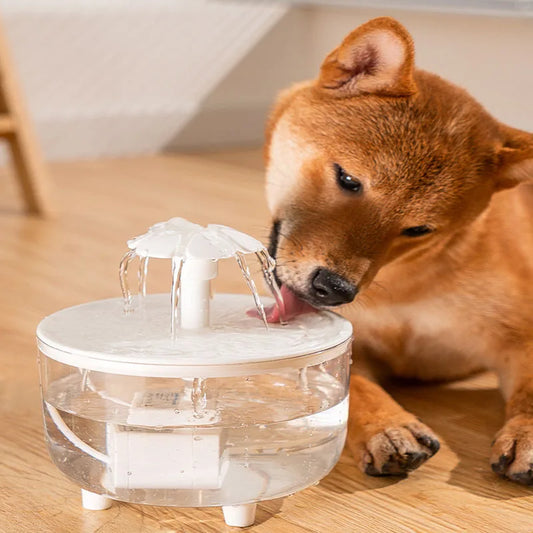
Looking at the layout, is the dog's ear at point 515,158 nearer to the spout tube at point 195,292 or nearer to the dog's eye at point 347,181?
the dog's eye at point 347,181

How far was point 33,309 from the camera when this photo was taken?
198cm

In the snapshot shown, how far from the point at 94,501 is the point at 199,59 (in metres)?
3.69

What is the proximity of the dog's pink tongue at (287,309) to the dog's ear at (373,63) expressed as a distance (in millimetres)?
337

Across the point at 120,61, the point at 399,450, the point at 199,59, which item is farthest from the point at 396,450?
the point at 199,59

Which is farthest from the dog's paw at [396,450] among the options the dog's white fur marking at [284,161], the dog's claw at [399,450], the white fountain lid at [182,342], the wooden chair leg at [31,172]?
the wooden chair leg at [31,172]

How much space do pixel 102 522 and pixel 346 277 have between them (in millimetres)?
447

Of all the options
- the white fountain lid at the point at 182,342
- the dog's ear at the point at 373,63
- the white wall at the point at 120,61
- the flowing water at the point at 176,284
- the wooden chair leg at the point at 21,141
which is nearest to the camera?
the white fountain lid at the point at 182,342

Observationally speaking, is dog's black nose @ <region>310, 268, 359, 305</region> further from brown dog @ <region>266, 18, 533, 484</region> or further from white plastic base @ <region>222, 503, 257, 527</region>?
white plastic base @ <region>222, 503, 257, 527</region>

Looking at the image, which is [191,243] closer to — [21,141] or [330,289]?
[330,289]

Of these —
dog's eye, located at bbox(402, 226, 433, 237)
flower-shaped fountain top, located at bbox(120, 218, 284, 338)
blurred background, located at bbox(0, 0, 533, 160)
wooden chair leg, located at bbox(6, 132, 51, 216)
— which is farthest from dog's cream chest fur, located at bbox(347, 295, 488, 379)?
blurred background, located at bbox(0, 0, 533, 160)

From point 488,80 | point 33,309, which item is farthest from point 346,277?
point 488,80

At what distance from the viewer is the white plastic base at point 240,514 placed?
1044 mm

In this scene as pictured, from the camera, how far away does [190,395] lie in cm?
107

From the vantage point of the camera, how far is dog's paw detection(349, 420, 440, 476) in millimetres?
1195
